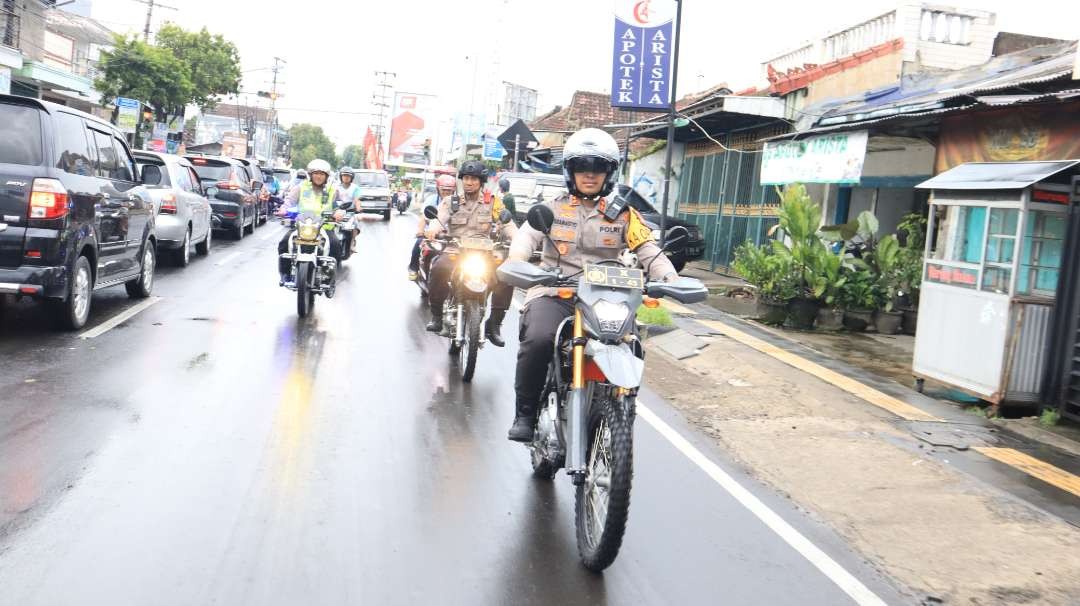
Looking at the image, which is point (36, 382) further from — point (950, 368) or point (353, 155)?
point (353, 155)

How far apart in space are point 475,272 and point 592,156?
3.54 meters

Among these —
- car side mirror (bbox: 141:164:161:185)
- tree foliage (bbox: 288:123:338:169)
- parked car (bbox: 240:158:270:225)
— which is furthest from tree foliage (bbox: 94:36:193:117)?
tree foliage (bbox: 288:123:338:169)

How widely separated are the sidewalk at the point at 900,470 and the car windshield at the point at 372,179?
28.0 metres

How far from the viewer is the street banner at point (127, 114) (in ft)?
117

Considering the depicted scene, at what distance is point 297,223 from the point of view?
1179cm

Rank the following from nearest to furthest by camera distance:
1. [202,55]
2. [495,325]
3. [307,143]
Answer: [495,325], [202,55], [307,143]

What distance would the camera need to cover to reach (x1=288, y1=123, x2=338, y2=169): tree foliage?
130 meters

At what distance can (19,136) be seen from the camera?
8.52 meters

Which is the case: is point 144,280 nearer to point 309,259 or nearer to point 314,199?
point 309,259

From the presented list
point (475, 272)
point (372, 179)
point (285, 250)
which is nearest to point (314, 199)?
point (285, 250)

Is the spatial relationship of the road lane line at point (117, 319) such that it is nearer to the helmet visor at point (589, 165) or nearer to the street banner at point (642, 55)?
the helmet visor at point (589, 165)

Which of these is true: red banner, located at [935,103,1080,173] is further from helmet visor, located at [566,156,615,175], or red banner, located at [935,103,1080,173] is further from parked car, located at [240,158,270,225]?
parked car, located at [240,158,270,225]

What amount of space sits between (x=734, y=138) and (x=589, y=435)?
19662mm

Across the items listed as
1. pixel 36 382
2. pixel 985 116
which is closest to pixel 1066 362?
pixel 985 116
